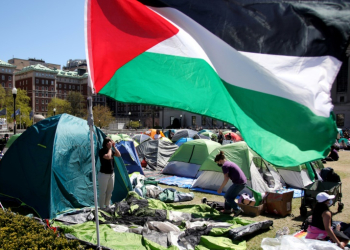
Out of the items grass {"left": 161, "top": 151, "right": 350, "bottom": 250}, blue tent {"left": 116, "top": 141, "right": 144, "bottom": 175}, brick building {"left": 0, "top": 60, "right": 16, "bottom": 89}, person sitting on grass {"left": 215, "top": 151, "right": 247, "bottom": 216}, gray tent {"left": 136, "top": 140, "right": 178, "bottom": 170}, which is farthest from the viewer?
brick building {"left": 0, "top": 60, "right": 16, "bottom": 89}

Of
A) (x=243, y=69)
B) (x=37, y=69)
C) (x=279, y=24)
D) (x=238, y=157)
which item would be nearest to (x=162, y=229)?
(x=243, y=69)

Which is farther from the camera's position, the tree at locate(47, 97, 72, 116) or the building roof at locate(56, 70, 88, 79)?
the building roof at locate(56, 70, 88, 79)

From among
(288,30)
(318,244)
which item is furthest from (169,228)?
(288,30)

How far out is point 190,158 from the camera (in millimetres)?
12320

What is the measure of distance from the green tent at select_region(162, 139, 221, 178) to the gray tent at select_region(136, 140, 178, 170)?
204cm

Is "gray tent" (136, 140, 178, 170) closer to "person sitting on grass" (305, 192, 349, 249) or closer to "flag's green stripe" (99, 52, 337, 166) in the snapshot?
"person sitting on grass" (305, 192, 349, 249)

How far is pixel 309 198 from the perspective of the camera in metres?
7.10

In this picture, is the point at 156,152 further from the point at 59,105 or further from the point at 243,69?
the point at 59,105

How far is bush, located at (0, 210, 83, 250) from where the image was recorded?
3605mm

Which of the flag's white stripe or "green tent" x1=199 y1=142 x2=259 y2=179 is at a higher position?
the flag's white stripe

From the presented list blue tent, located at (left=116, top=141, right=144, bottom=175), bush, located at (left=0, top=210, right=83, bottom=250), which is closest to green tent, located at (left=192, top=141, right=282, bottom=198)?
blue tent, located at (left=116, top=141, right=144, bottom=175)

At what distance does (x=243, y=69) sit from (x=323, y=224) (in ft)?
9.72

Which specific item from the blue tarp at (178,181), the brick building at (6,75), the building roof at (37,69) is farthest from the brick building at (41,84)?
the blue tarp at (178,181)

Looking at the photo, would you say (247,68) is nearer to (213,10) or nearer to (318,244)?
(213,10)
